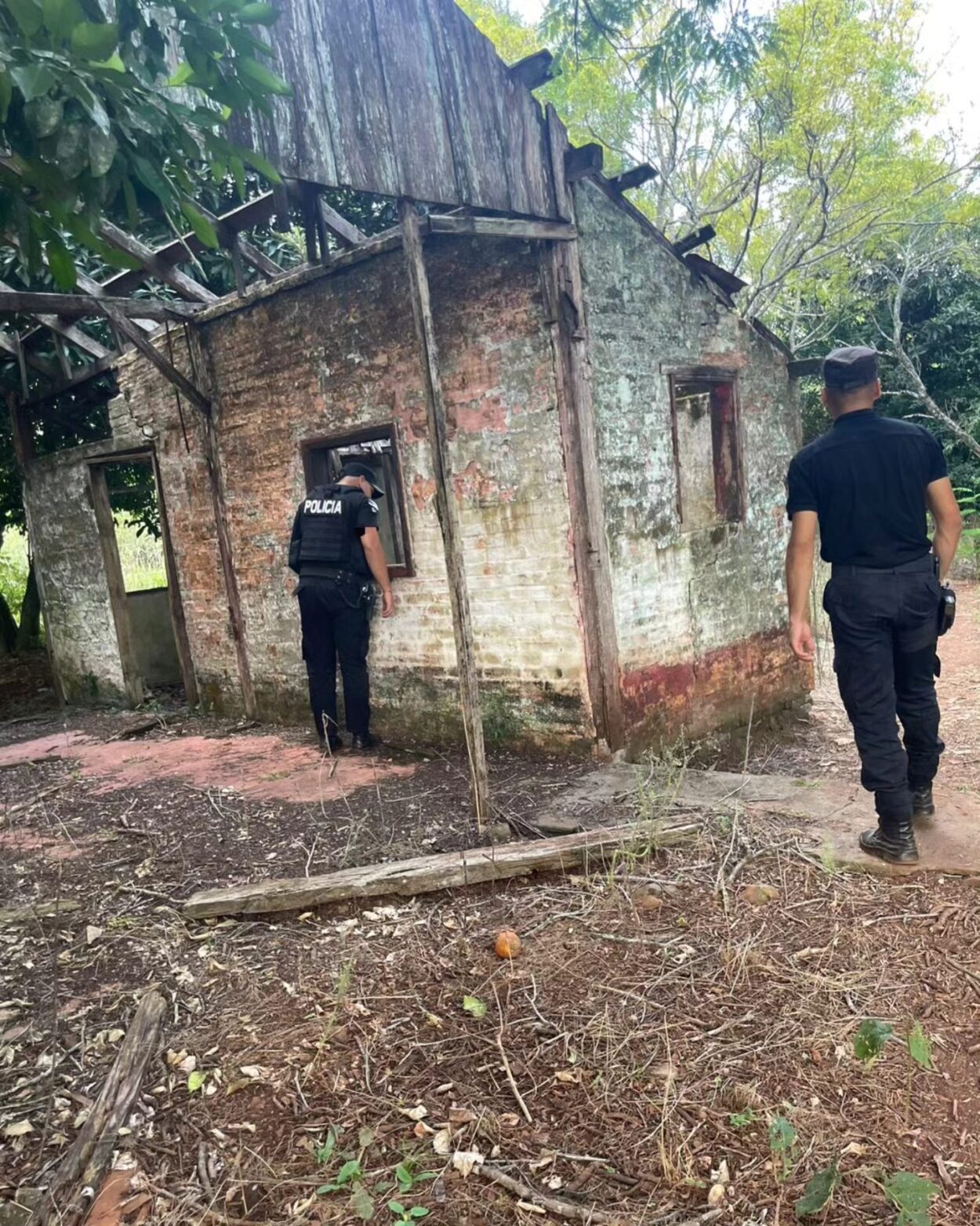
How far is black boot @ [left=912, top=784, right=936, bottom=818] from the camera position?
3.53 metres

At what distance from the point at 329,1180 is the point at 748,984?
1388 mm

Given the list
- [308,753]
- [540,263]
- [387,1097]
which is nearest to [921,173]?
[540,263]

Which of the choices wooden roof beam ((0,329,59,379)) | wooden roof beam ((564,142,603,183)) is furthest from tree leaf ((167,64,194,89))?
wooden roof beam ((0,329,59,379))

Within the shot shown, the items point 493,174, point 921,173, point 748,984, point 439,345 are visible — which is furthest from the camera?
point 921,173

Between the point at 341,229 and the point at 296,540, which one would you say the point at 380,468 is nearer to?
the point at 296,540

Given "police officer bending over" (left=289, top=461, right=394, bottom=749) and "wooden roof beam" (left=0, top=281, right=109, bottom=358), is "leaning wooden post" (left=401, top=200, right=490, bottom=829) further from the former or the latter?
"wooden roof beam" (left=0, top=281, right=109, bottom=358)

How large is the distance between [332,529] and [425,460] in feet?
2.58

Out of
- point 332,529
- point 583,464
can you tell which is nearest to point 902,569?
point 583,464

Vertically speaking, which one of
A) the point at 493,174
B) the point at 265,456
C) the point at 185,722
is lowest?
the point at 185,722

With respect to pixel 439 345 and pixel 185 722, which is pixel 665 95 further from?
pixel 185 722

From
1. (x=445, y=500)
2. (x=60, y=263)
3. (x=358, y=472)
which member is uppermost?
(x=60, y=263)

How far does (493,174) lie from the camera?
4367 mm

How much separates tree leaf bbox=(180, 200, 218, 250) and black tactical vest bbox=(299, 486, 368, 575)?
353 centimetres

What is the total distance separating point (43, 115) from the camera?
1695mm
